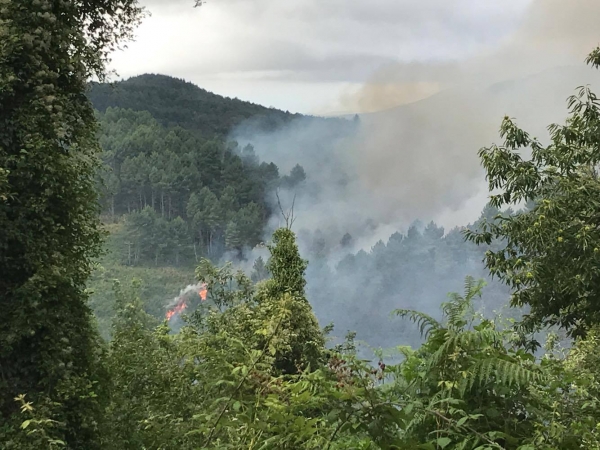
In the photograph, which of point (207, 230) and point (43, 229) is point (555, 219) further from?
point (207, 230)

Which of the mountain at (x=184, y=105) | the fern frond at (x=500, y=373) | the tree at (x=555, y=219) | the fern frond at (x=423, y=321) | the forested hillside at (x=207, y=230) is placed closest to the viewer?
the fern frond at (x=500, y=373)

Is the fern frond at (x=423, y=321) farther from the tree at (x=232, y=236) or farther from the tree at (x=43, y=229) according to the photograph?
the tree at (x=232, y=236)

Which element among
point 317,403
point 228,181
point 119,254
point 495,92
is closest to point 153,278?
point 119,254

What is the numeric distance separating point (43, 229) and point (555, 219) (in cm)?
417

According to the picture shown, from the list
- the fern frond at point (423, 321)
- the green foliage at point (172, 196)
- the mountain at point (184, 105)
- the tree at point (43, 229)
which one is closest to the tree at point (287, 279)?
the tree at point (43, 229)

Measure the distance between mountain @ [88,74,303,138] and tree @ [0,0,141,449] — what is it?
32724 mm

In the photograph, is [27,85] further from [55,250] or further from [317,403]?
[317,403]

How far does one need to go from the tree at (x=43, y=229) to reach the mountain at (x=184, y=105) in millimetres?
32724

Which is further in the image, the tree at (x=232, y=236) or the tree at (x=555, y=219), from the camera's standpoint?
the tree at (x=232, y=236)

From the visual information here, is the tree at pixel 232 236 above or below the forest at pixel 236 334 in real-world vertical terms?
above

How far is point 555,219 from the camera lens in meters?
4.67

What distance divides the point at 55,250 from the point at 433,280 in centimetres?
3161

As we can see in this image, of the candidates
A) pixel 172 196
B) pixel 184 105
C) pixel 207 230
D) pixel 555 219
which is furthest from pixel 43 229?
pixel 184 105

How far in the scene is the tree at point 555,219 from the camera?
15.0 ft
